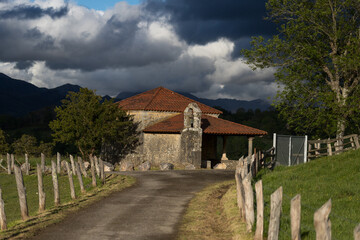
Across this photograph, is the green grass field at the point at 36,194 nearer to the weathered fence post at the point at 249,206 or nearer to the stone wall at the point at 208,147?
the weathered fence post at the point at 249,206

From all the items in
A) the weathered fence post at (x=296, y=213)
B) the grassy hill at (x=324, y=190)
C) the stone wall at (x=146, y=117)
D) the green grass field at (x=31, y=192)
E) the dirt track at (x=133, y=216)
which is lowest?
the green grass field at (x=31, y=192)

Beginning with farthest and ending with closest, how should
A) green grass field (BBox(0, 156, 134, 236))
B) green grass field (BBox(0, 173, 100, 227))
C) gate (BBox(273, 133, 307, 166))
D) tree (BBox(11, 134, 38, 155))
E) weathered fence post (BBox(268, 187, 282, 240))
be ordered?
tree (BBox(11, 134, 38, 155)) < gate (BBox(273, 133, 307, 166)) < green grass field (BBox(0, 173, 100, 227)) < green grass field (BBox(0, 156, 134, 236)) < weathered fence post (BBox(268, 187, 282, 240))

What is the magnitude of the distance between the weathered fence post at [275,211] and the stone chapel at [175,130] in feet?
86.2

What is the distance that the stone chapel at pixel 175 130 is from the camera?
3591 centimetres

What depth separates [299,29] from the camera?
33375 mm

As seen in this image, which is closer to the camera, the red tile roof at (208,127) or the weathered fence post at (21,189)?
the weathered fence post at (21,189)

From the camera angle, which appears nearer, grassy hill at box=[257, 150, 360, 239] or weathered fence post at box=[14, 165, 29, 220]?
grassy hill at box=[257, 150, 360, 239]

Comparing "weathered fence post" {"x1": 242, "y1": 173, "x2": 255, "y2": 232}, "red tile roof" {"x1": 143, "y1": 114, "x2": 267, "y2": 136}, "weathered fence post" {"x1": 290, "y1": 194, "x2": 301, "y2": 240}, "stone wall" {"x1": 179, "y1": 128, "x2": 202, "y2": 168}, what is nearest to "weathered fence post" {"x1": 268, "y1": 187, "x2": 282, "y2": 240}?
"weathered fence post" {"x1": 290, "y1": 194, "x2": 301, "y2": 240}

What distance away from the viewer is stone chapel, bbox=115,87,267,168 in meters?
35.9

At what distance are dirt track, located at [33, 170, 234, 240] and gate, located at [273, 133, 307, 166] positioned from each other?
7.24 meters

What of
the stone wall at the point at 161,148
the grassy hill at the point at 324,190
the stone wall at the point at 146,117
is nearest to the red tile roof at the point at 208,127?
the stone wall at the point at 161,148

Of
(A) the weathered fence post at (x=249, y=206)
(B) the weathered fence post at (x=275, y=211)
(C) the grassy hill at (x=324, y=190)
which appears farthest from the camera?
(A) the weathered fence post at (x=249, y=206)

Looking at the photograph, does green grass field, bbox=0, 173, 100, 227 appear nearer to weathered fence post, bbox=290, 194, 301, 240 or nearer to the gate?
the gate

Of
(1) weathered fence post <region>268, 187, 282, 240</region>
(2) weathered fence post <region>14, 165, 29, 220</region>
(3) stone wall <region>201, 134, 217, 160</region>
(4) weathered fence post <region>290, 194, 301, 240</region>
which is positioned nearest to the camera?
(4) weathered fence post <region>290, 194, 301, 240</region>
